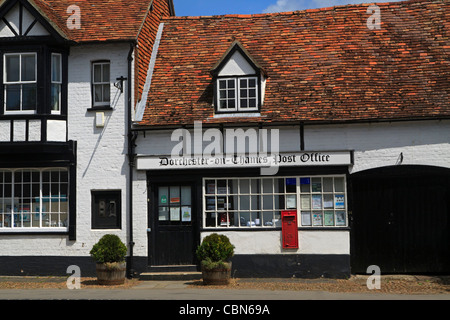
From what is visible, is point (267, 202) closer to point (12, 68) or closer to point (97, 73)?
point (97, 73)

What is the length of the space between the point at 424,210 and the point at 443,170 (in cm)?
123

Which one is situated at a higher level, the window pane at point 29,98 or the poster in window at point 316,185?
the window pane at point 29,98

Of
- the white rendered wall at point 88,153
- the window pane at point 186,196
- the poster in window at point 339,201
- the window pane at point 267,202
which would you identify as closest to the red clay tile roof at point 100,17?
the white rendered wall at point 88,153

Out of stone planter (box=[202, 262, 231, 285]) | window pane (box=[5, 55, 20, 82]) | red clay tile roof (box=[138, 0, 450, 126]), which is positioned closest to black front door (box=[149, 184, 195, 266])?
stone planter (box=[202, 262, 231, 285])

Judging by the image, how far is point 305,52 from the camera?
18.2 meters

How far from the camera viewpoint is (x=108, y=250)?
49.9 ft

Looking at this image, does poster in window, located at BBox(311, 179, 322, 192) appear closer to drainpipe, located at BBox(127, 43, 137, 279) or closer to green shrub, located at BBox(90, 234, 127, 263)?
drainpipe, located at BBox(127, 43, 137, 279)

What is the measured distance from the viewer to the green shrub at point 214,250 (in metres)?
14.9

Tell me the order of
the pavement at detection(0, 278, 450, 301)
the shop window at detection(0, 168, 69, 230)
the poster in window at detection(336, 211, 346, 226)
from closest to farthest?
the pavement at detection(0, 278, 450, 301) < the poster in window at detection(336, 211, 346, 226) < the shop window at detection(0, 168, 69, 230)

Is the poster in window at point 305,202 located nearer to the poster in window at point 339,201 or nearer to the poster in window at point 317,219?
the poster in window at point 317,219

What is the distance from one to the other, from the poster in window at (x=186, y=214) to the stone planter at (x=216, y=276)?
2.24 metres

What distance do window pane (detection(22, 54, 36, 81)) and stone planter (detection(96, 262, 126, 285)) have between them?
19.8 ft

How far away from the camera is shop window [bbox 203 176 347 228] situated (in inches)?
639


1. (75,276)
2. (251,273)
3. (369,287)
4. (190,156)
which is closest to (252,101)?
(190,156)
